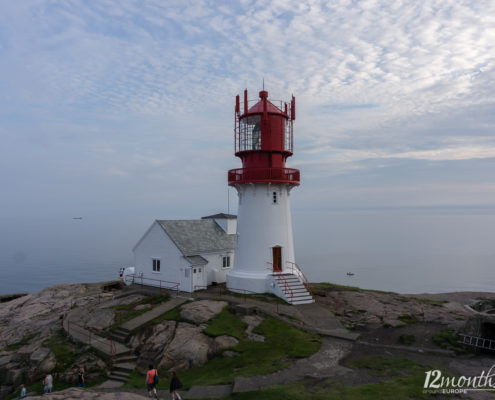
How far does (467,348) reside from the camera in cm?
1605

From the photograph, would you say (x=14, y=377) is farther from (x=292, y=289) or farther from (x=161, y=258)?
(x=292, y=289)

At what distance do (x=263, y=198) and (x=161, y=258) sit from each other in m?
9.58

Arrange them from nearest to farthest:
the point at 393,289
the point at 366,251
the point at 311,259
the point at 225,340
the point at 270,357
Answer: the point at 270,357, the point at 225,340, the point at 393,289, the point at 311,259, the point at 366,251

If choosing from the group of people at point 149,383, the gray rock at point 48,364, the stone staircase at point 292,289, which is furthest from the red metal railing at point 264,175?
the gray rock at point 48,364

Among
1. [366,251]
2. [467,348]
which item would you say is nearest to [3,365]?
[467,348]

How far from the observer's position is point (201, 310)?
69.2 feet

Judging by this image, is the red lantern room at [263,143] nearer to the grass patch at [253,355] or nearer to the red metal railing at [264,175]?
the red metal railing at [264,175]

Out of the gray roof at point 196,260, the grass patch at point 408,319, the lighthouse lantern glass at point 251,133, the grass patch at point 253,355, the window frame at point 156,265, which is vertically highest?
the lighthouse lantern glass at point 251,133

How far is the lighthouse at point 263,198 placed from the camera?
25.5 meters

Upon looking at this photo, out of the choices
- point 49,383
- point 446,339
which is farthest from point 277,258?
point 49,383

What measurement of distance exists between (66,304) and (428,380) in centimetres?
2670

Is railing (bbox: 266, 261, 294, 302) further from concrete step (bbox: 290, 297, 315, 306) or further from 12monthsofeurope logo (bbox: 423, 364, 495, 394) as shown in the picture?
12monthsofeurope logo (bbox: 423, 364, 495, 394)

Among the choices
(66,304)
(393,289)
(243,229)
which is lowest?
(393,289)

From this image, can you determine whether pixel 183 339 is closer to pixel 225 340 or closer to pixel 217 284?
pixel 225 340
